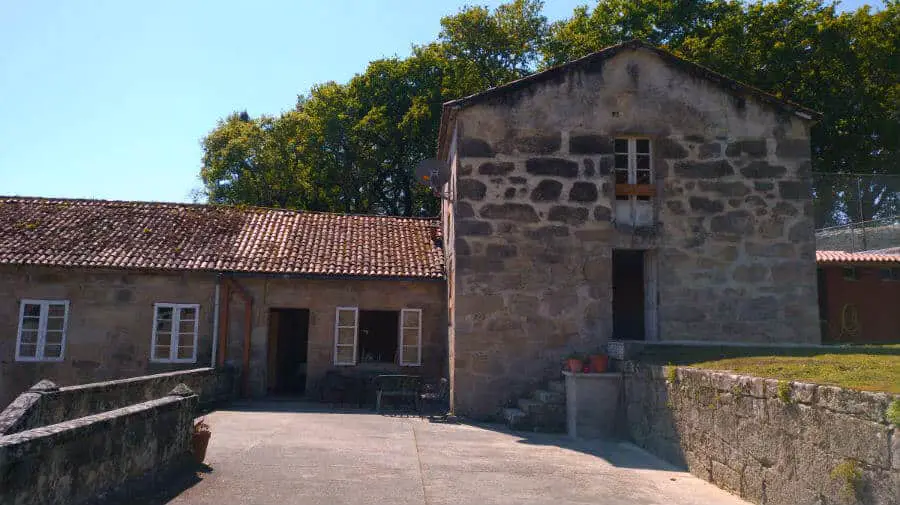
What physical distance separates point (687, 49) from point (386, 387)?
1556 centimetres

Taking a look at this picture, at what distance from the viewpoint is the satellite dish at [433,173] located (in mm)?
14266

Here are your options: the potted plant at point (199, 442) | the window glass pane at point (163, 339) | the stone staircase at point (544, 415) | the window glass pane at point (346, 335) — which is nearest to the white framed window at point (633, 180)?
the stone staircase at point (544, 415)

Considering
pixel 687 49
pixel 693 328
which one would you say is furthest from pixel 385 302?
pixel 687 49

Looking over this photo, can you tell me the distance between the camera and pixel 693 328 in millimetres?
12695

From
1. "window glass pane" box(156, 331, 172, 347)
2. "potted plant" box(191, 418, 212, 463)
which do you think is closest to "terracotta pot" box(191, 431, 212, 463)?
"potted plant" box(191, 418, 212, 463)

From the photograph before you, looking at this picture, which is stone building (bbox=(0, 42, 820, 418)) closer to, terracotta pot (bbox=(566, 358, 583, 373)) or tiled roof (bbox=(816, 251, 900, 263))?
terracotta pot (bbox=(566, 358, 583, 373))

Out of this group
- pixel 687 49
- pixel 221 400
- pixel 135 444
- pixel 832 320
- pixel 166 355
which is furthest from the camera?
pixel 687 49

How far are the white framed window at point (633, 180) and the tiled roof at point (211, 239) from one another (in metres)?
4.47

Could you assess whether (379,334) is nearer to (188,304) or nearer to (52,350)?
(188,304)

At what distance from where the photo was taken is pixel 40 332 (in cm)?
1505

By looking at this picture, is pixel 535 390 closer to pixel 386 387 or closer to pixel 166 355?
pixel 386 387

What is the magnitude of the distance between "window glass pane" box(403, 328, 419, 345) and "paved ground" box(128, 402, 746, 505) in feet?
12.9

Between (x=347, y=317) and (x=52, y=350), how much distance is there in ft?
21.0

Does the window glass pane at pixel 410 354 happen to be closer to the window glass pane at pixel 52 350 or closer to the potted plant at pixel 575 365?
the potted plant at pixel 575 365
